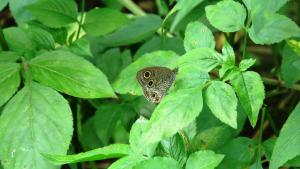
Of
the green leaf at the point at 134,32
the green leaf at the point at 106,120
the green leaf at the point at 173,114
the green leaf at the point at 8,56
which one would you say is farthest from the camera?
the green leaf at the point at 134,32

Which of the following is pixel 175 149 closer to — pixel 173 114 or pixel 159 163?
pixel 159 163

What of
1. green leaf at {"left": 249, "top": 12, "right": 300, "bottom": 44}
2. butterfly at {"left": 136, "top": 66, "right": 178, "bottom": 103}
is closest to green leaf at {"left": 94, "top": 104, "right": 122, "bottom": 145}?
butterfly at {"left": 136, "top": 66, "right": 178, "bottom": 103}

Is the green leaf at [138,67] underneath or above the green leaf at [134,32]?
above

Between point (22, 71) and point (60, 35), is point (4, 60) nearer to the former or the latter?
point (22, 71)

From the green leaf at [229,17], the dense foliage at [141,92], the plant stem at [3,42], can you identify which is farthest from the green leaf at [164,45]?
the green leaf at [229,17]

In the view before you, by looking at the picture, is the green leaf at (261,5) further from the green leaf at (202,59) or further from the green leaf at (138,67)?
the green leaf at (138,67)

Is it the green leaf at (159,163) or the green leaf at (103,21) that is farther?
the green leaf at (103,21)

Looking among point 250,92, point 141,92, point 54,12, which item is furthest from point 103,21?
point 250,92
